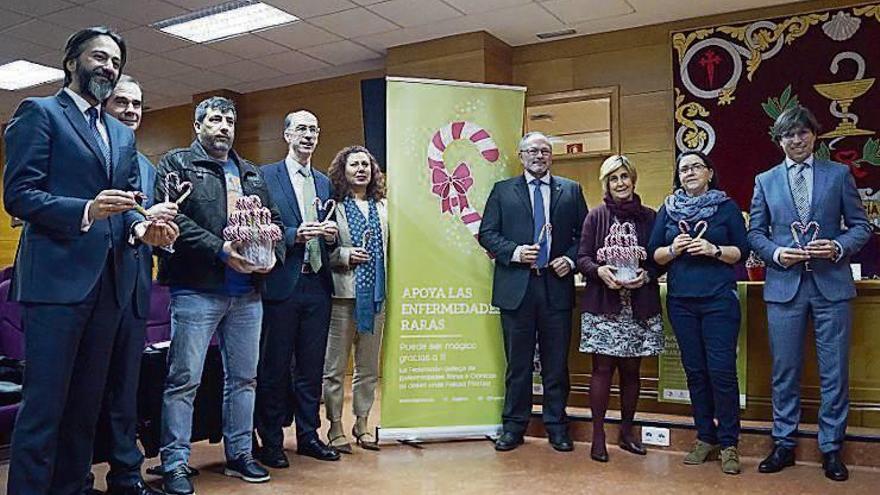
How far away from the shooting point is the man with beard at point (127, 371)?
8.46 ft

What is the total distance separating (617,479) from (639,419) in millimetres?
691

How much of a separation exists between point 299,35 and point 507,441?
392 centimetres

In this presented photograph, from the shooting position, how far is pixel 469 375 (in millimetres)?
3932

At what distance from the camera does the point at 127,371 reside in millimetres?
2625

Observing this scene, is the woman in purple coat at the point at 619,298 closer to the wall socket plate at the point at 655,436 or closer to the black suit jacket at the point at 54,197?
the wall socket plate at the point at 655,436

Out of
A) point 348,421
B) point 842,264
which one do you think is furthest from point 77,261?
point 842,264

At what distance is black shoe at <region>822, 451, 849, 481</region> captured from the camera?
315cm

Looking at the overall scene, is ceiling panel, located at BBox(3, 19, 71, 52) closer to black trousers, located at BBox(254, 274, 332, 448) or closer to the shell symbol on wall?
black trousers, located at BBox(254, 274, 332, 448)

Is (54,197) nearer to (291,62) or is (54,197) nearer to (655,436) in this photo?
(655,436)

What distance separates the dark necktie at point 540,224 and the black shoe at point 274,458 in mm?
1482

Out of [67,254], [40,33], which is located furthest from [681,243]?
[40,33]

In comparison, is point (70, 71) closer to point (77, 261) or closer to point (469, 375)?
point (77, 261)

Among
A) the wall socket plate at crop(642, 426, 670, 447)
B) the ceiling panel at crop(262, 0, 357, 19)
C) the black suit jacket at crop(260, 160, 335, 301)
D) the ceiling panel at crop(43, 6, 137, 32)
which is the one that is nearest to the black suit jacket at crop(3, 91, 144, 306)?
the black suit jacket at crop(260, 160, 335, 301)

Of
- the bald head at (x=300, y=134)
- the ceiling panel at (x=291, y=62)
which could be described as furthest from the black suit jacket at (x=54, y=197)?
the ceiling panel at (x=291, y=62)
